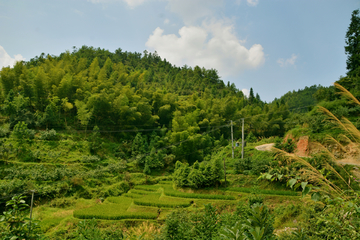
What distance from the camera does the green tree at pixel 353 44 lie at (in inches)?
701

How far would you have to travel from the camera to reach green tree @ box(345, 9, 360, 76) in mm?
17797

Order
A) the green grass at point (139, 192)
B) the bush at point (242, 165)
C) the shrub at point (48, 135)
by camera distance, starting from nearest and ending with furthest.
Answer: the bush at point (242, 165)
the green grass at point (139, 192)
the shrub at point (48, 135)

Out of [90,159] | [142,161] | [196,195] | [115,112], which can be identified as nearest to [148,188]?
[142,161]

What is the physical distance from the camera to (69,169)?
1667cm

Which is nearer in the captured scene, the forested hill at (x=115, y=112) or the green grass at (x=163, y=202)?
the green grass at (x=163, y=202)

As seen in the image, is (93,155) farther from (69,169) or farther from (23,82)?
(23,82)

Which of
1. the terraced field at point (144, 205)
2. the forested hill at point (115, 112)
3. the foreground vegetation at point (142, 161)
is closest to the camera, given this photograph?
the foreground vegetation at point (142, 161)

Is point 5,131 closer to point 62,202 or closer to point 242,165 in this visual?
point 62,202

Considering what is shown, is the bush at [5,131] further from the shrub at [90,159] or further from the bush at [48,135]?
the shrub at [90,159]

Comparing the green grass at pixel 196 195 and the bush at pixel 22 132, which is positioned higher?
A: the bush at pixel 22 132

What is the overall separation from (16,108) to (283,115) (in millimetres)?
35397

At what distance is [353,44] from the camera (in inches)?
720

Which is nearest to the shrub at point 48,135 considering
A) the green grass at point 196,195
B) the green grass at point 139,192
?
the green grass at point 139,192

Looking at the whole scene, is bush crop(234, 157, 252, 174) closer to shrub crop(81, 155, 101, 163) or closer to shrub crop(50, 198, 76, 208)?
shrub crop(50, 198, 76, 208)
